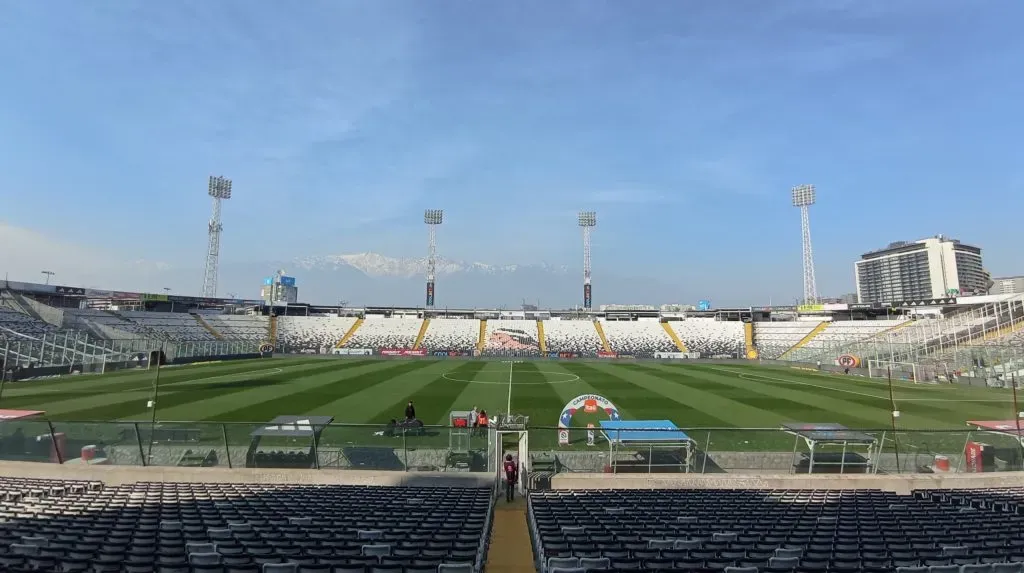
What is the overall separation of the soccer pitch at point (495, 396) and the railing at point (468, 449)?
32.3 feet

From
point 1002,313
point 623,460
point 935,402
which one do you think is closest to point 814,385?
point 935,402

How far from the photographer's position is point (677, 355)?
7975cm

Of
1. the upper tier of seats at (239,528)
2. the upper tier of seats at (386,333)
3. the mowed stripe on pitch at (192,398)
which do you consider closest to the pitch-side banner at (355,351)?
the upper tier of seats at (386,333)

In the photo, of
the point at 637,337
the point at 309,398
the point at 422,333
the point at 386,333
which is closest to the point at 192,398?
the point at 309,398

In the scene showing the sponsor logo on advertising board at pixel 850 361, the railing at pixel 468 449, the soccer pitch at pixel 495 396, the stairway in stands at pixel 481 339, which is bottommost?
the soccer pitch at pixel 495 396

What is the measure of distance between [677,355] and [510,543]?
75403mm

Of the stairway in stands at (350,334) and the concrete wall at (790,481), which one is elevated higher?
the stairway in stands at (350,334)

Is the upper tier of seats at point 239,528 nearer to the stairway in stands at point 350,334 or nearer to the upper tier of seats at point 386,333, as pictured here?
the upper tier of seats at point 386,333

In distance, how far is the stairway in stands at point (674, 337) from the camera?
85.9 m

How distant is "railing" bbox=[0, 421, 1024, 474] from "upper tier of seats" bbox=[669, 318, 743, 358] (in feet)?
228

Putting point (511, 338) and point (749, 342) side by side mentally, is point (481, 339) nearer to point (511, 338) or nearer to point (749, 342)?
point (511, 338)

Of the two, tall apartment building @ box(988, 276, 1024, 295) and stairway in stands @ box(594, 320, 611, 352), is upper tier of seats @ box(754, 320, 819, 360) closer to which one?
stairway in stands @ box(594, 320, 611, 352)

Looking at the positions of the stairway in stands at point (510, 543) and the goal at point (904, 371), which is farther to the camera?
the goal at point (904, 371)

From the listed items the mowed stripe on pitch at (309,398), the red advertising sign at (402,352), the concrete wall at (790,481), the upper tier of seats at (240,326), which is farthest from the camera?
the upper tier of seats at (240,326)
